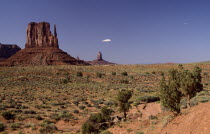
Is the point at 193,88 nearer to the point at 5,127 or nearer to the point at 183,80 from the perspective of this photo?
the point at 183,80

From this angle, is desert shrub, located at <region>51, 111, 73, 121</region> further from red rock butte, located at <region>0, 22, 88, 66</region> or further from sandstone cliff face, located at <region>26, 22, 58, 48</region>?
sandstone cliff face, located at <region>26, 22, 58, 48</region>

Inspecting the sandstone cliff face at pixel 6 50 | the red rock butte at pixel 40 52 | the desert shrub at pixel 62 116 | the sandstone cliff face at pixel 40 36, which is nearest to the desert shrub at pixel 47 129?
the desert shrub at pixel 62 116

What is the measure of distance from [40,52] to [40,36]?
22556mm

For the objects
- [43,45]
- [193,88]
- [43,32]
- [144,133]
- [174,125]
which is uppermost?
[43,32]

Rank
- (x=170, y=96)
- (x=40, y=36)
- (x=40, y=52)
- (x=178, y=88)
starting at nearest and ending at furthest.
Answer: (x=170, y=96) → (x=178, y=88) → (x=40, y=52) → (x=40, y=36)

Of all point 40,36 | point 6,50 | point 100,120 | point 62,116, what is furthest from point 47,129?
point 6,50

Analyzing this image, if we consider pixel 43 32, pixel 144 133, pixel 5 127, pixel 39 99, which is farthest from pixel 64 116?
pixel 43 32

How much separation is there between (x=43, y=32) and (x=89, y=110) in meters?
121

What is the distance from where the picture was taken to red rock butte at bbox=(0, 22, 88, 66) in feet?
308

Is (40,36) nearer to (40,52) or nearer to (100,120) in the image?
(40,52)

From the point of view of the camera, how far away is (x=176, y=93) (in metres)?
12.4

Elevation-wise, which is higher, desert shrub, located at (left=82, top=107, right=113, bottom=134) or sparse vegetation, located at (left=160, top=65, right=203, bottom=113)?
sparse vegetation, located at (left=160, top=65, right=203, bottom=113)

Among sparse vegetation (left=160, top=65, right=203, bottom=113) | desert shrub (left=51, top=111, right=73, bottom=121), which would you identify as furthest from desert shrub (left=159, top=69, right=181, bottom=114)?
desert shrub (left=51, top=111, right=73, bottom=121)

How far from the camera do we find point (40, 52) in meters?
108
